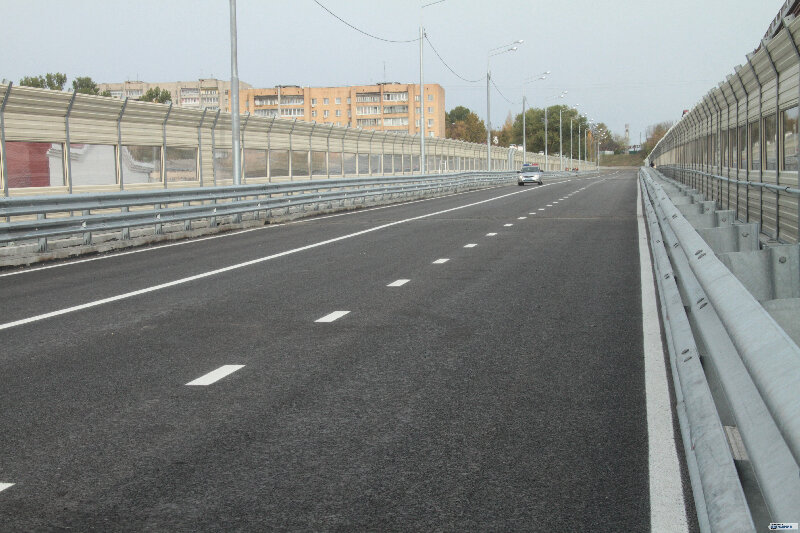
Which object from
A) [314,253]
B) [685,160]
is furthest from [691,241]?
[685,160]

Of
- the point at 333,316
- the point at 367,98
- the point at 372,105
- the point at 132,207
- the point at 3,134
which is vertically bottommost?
the point at 333,316

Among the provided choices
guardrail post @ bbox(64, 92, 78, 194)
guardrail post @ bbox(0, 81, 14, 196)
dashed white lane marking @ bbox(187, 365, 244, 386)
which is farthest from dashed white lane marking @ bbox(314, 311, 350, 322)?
guardrail post @ bbox(64, 92, 78, 194)

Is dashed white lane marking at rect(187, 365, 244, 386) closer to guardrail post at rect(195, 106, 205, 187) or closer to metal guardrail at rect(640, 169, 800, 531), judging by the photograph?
metal guardrail at rect(640, 169, 800, 531)

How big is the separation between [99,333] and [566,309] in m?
4.40

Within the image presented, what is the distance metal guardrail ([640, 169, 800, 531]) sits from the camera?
222 cm

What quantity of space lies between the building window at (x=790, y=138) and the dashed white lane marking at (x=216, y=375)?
25.5 ft

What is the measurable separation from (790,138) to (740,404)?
960 centimetres

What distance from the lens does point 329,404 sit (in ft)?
18.3

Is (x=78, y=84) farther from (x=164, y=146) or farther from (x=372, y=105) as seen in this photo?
(x=164, y=146)

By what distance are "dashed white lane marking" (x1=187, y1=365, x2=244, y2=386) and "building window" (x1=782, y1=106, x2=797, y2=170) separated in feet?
25.5

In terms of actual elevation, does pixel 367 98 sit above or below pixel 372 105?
above

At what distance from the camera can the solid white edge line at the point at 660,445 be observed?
3714 mm

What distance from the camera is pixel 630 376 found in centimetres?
620

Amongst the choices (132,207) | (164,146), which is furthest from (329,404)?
(164,146)
